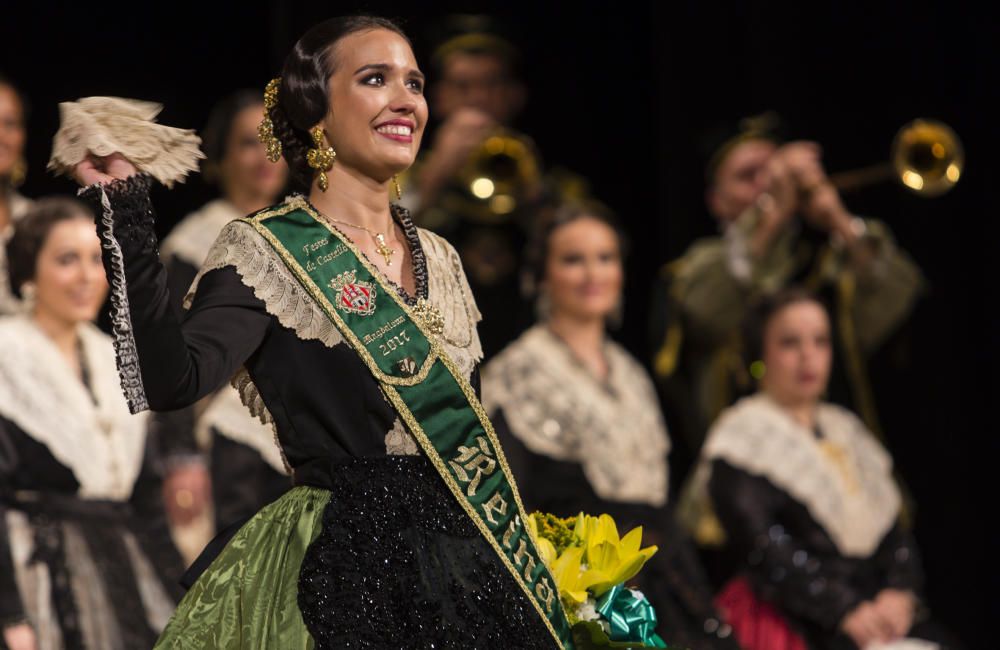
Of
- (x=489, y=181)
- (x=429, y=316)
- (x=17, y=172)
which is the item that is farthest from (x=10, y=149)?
(x=429, y=316)

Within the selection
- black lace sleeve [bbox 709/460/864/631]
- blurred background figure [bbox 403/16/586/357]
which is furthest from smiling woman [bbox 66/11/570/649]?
blurred background figure [bbox 403/16/586/357]

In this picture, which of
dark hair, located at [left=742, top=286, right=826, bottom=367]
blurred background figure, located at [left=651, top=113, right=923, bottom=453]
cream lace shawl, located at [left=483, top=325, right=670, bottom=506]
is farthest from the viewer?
blurred background figure, located at [left=651, top=113, right=923, bottom=453]

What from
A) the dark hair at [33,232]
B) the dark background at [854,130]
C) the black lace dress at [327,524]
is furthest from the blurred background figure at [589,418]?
the black lace dress at [327,524]

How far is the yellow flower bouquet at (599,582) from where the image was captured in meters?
2.41

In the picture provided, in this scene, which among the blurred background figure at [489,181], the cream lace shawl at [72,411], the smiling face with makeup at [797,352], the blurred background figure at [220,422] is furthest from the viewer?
the blurred background figure at [489,181]

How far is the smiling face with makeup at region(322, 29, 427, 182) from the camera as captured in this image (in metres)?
2.36

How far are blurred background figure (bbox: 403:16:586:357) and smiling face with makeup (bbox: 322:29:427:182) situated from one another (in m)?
2.93

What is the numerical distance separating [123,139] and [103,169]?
0.04 m

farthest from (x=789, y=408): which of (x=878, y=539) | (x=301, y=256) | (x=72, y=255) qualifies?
(x=301, y=256)

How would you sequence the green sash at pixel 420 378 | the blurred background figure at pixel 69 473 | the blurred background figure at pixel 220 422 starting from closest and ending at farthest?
the green sash at pixel 420 378 < the blurred background figure at pixel 69 473 < the blurred background figure at pixel 220 422

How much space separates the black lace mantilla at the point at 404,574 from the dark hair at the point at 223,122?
254cm

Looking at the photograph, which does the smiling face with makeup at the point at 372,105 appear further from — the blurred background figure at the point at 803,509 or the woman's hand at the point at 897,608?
the woman's hand at the point at 897,608

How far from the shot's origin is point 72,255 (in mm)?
4039

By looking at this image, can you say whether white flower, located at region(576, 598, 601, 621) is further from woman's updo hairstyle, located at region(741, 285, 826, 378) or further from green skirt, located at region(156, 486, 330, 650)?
woman's updo hairstyle, located at region(741, 285, 826, 378)
